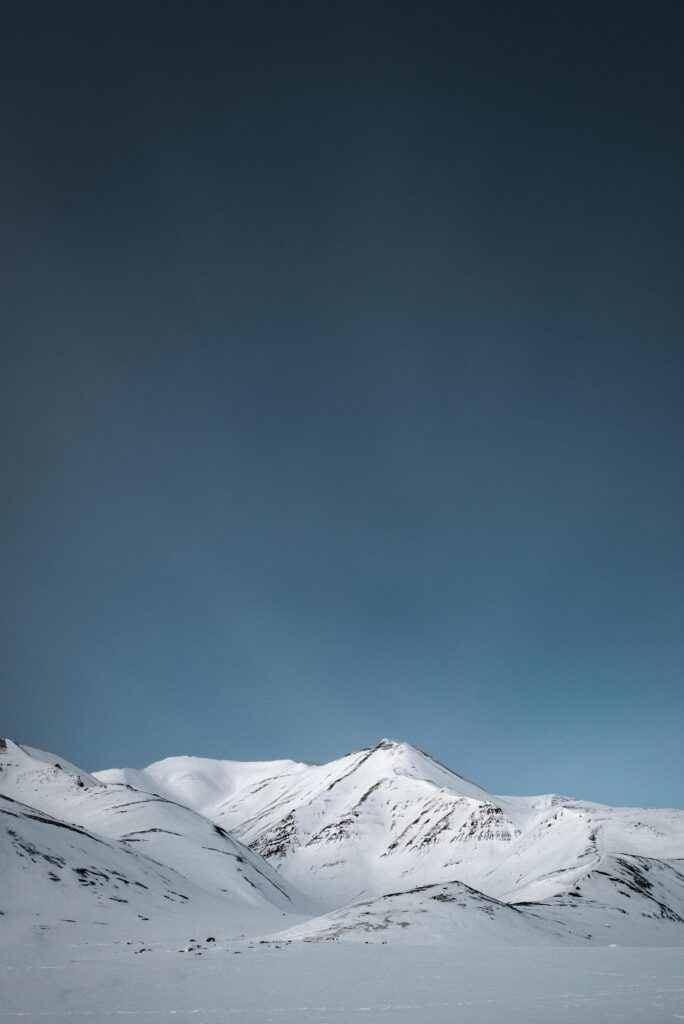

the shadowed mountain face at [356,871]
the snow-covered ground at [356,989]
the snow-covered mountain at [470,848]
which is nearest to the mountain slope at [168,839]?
the shadowed mountain face at [356,871]

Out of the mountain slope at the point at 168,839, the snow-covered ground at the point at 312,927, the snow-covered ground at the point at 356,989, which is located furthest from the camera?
the mountain slope at the point at 168,839

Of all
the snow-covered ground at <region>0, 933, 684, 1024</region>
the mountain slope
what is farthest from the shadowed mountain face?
the snow-covered ground at <region>0, 933, 684, 1024</region>

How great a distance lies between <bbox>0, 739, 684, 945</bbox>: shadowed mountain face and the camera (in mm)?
41469

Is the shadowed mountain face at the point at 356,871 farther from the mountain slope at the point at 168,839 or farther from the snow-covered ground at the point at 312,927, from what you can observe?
the mountain slope at the point at 168,839

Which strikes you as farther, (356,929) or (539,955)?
(356,929)

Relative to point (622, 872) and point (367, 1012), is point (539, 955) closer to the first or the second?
point (367, 1012)

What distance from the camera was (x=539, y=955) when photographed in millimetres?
25047

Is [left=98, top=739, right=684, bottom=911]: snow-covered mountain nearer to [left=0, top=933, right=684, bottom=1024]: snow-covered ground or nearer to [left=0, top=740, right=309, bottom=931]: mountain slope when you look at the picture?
[left=0, top=740, right=309, bottom=931]: mountain slope

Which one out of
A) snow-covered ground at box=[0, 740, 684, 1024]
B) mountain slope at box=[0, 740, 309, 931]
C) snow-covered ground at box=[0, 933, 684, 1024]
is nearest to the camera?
snow-covered ground at box=[0, 933, 684, 1024]

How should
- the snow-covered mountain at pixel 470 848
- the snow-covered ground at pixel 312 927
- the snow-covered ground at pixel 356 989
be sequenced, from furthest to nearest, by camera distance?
the snow-covered mountain at pixel 470 848 < the snow-covered ground at pixel 312 927 < the snow-covered ground at pixel 356 989

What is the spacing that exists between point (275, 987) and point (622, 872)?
68.7 metres

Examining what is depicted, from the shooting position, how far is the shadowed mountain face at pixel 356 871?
136 feet

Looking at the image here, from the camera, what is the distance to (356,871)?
17575cm

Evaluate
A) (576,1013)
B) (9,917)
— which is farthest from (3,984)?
(9,917)
